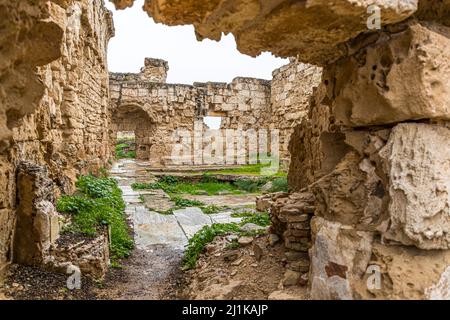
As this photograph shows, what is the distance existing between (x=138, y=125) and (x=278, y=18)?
16.5m

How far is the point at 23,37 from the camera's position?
104 inches

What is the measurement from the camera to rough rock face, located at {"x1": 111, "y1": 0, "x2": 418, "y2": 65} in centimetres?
202

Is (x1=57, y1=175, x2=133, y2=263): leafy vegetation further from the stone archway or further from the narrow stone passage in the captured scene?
the stone archway

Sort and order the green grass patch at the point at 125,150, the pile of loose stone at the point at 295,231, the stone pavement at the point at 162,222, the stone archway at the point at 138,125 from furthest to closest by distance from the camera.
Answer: the green grass patch at the point at 125,150, the stone archway at the point at 138,125, the stone pavement at the point at 162,222, the pile of loose stone at the point at 295,231

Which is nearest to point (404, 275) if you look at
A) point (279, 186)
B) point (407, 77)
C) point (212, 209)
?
point (407, 77)

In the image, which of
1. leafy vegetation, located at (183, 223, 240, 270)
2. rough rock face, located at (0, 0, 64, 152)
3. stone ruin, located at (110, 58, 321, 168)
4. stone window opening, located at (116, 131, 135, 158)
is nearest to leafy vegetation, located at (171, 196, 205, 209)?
leafy vegetation, located at (183, 223, 240, 270)

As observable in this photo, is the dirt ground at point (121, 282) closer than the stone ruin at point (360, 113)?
No

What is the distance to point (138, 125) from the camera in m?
18.0

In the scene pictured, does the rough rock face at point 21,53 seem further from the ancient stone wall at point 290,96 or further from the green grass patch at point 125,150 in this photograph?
the green grass patch at point 125,150

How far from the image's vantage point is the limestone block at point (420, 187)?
6.98 ft

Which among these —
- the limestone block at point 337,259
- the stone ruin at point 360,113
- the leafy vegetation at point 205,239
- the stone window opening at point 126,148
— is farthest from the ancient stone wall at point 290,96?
the limestone block at point 337,259

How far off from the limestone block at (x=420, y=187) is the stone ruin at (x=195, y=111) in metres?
12.3

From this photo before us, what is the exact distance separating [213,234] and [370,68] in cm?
311
